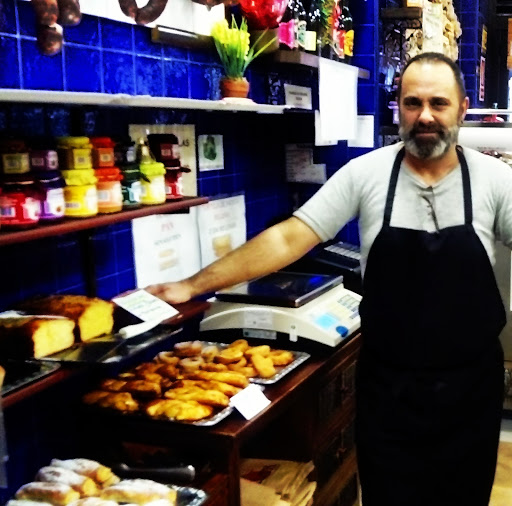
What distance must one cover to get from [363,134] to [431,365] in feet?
6.43

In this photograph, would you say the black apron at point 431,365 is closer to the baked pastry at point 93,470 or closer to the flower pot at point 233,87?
the flower pot at point 233,87

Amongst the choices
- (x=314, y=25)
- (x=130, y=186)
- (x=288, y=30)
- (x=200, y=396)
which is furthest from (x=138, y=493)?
(x=314, y=25)

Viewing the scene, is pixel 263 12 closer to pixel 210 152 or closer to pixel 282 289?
pixel 210 152

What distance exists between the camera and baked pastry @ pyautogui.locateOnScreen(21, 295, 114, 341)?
6.82ft

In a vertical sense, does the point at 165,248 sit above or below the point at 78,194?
below

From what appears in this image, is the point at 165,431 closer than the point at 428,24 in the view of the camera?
Yes

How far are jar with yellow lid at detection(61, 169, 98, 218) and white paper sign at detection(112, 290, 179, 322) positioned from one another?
0.40m

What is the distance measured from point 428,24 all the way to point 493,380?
2.57 m

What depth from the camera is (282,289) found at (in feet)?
9.84

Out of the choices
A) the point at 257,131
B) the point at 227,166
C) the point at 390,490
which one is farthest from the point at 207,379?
the point at 257,131

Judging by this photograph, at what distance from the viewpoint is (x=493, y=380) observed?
2.47 metres

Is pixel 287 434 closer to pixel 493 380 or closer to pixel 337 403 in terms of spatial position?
pixel 337 403

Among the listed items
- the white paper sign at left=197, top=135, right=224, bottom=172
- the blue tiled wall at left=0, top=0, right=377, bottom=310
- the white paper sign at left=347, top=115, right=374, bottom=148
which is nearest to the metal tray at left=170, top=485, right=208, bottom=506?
the blue tiled wall at left=0, top=0, right=377, bottom=310

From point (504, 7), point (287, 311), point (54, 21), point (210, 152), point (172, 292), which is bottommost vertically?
point (287, 311)
